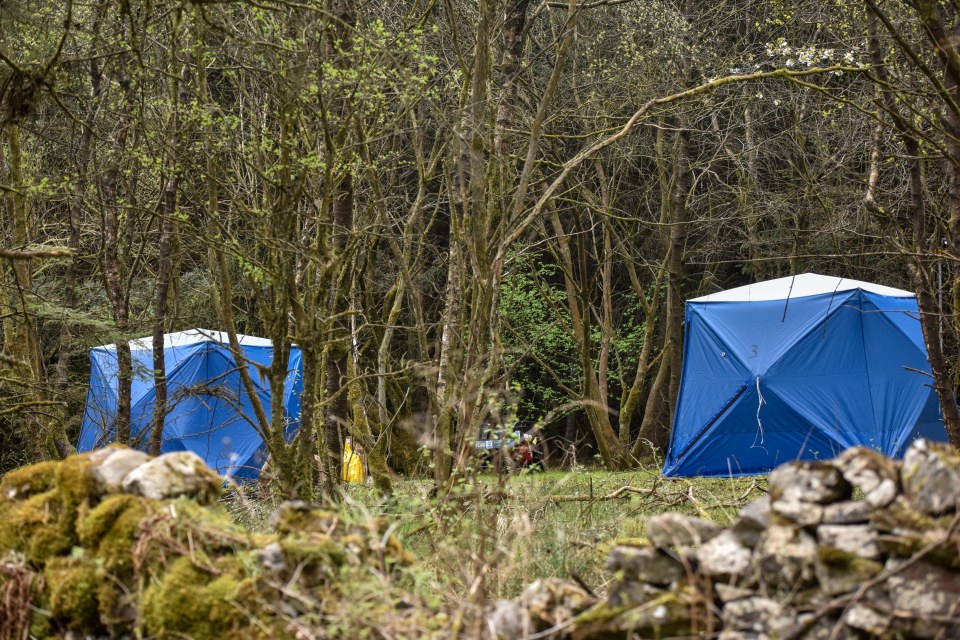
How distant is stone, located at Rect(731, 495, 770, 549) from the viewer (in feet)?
8.00

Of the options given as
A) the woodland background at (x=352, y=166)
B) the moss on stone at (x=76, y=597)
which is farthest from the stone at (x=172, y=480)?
the woodland background at (x=352, y=166)

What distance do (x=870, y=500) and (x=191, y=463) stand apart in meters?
2.11

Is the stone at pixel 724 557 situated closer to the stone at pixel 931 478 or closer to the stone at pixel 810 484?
the stone at pixel 810 484

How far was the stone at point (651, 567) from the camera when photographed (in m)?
2.47

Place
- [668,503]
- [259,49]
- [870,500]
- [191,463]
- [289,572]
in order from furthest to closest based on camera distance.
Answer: [668,503], [259,49], [191,463], [289,572], [870,500]

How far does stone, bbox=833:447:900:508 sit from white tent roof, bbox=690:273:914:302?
8636 millimetres

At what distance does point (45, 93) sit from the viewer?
18.2 ft

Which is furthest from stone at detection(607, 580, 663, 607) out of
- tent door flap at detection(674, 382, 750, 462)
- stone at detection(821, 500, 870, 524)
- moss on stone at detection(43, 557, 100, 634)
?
tent door flap at detection(674, 382, 750, 462)

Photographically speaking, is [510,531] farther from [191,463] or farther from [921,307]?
[921,307]

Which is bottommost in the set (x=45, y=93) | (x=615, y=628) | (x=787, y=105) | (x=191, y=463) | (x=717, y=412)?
(x=717, y=412)

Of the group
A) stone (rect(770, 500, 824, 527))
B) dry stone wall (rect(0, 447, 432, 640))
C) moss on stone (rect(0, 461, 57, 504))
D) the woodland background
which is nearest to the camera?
stone (rect(770, 500, 824, 527))

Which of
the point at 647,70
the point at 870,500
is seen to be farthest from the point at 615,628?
the point at 647,70

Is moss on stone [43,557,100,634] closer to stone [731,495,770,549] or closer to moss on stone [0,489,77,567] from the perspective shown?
moss on stone [0,489,77,567]

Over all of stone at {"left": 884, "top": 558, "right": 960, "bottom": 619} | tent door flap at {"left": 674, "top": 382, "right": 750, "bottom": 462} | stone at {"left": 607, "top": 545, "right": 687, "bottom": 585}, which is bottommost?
tent door flap at {"left": 674, "top": 382, "right": 750, "bottom": 462}
